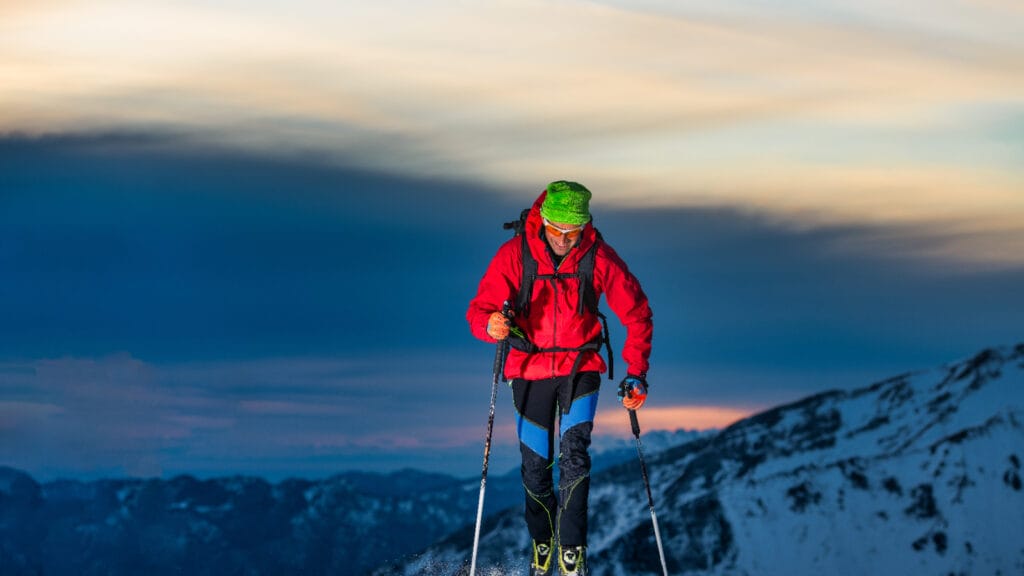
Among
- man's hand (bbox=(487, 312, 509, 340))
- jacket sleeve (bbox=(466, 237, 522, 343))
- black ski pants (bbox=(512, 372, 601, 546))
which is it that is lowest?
black ski pants (bbox=(512, 372, 601, 546))

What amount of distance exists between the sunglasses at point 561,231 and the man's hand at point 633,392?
82.8 inches

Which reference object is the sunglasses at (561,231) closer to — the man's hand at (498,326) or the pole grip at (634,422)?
the man's hand at (498,326)

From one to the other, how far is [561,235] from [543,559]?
4.32 m

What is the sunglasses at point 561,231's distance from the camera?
1769cm

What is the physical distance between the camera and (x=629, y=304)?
18109 millimetres

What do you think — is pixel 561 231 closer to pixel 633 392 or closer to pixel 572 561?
pixel 633 392

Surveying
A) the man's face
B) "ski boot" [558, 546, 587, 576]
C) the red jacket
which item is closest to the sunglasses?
the man's face

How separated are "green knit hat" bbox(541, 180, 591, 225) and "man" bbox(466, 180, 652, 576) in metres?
0.02

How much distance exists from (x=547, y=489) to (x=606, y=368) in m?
1.82

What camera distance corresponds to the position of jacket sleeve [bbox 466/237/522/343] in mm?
17969

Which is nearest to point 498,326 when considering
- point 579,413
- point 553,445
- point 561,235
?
point 561,235

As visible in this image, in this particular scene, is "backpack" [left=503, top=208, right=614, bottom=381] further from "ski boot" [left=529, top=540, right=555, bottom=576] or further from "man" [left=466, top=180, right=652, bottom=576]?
"ski boot" [left=529, top=540, right=555, bottom=576]

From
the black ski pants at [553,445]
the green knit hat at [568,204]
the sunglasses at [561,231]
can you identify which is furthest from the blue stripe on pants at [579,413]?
the green knit hat at [568,204]

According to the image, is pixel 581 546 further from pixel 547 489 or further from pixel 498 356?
pixel 498 356
